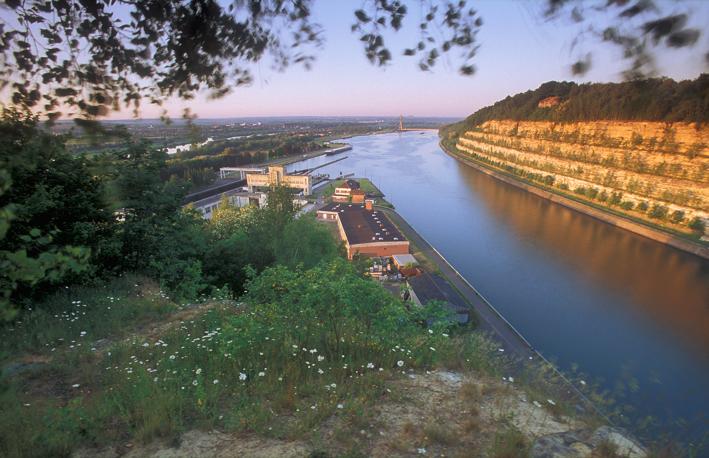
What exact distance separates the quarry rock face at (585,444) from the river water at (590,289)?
1304 mm

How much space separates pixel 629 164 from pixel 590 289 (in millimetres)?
19272

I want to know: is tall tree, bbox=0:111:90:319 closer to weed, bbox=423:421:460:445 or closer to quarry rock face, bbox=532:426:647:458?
weed, bbox=423:421:460:445

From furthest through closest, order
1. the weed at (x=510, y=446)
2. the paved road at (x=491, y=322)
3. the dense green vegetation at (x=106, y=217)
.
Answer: the paved road at (x=491, y=322) → the dense green vegetation at (x=106, y=217) → the weed at (x=510, y=446)

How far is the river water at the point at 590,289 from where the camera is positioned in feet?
32.9

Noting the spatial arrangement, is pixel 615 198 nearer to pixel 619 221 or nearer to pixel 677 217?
pixel 619 221

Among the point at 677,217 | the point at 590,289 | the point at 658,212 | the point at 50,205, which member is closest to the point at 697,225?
the point at 677,217

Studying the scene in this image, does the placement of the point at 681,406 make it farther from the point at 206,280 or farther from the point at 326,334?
the point at 206,280

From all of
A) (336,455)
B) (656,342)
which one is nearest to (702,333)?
(656,342)

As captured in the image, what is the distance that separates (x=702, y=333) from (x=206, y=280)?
16792mm

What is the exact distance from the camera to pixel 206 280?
721 centimetres

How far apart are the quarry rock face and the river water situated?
1304 mm

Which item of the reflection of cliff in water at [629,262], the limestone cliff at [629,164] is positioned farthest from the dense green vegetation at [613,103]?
the reflection of cliff in water at [629,262]

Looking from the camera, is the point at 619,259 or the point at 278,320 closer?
the point at 278,320

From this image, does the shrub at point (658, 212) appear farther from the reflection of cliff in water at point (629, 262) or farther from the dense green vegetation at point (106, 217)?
the dense green vegetation at point (106, 217)
